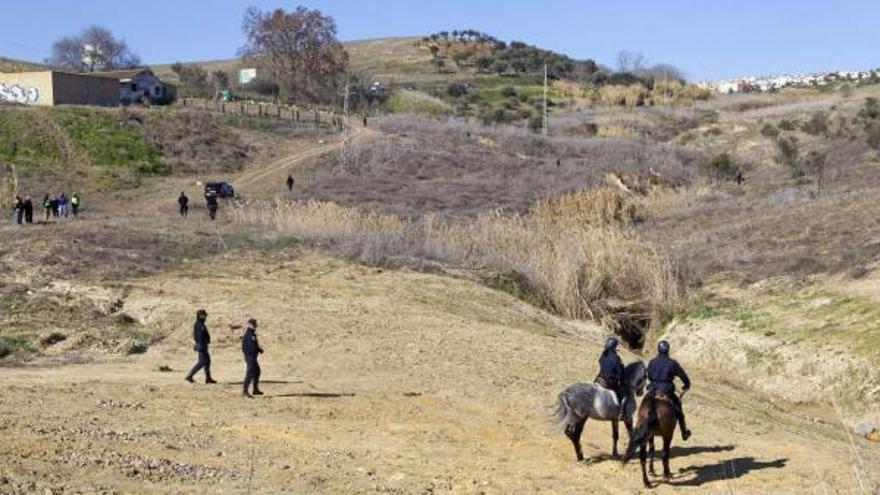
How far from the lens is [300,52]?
384 feet

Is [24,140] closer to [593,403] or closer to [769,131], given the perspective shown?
[769,131]

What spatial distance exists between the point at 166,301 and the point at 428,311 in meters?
6.45

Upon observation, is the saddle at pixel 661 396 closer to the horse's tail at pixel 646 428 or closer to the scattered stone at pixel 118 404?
the horse's tail at pixel 646 428

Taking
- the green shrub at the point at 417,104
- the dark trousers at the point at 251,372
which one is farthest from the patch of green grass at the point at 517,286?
the green shrub at the point at 417,104

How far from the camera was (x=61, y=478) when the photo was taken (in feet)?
44.6

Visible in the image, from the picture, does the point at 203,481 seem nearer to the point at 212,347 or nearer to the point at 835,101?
the point at 212,347

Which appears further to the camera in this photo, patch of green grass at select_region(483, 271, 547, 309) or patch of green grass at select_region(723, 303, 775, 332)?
patch of green grass at select_region(483, 271, 547, 309)

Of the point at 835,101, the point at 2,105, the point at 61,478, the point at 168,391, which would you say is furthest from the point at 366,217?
the point at 835,101

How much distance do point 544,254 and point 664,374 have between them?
803 inches

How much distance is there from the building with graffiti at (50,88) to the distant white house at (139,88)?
238cm

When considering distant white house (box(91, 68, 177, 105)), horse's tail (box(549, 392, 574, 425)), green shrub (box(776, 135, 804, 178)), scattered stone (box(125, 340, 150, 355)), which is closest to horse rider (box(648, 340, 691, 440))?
horse's tail (box(549, 392, 574, 425))

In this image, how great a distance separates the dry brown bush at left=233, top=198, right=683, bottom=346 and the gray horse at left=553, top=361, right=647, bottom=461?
55.7ft

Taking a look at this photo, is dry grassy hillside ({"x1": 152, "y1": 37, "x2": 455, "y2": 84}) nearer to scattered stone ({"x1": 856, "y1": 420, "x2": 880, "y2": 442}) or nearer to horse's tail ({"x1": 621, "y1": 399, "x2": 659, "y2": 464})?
scattered stone ({"x1": 856, "y1": 420, "x2": 880, "y2": 442})

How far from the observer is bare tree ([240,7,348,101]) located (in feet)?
380
